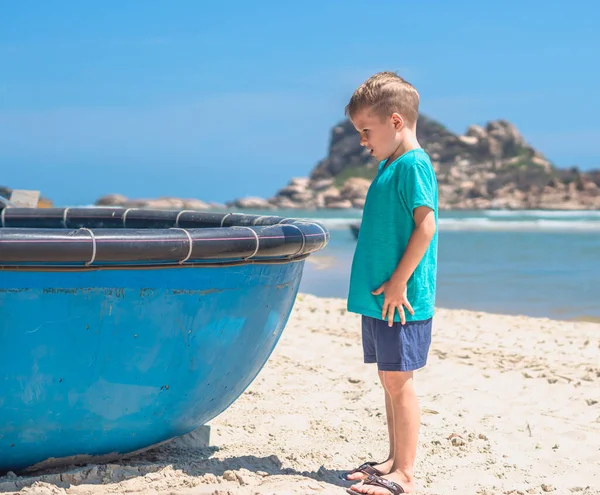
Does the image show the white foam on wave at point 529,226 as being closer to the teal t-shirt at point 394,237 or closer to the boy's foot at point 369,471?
the boy's foot at point 369,471

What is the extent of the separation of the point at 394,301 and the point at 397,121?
0.54 metres

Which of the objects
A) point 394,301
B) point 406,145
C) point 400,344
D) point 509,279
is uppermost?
point 406,145

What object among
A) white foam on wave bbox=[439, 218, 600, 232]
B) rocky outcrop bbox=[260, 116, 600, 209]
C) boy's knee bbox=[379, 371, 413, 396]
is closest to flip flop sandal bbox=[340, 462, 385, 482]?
boy's knee bbox=[379, 371, 413, 396]

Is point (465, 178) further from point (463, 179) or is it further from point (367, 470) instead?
point (367, 470)

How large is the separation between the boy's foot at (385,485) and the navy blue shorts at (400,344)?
35 centimetres

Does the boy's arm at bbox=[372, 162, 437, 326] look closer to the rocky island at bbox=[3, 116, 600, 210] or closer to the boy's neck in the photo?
the boy's neck

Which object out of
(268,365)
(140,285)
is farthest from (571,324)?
(140,285)

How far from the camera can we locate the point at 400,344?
2217 millimetres

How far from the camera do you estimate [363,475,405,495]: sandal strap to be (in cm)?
229

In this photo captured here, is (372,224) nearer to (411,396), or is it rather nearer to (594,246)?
(411,396)

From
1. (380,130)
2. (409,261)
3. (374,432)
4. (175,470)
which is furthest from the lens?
(374,432)

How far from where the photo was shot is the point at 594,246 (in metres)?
18.3

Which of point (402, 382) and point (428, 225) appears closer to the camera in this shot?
point (428, 225)

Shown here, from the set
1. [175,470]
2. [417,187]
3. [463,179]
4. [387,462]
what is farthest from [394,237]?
[463,179]
